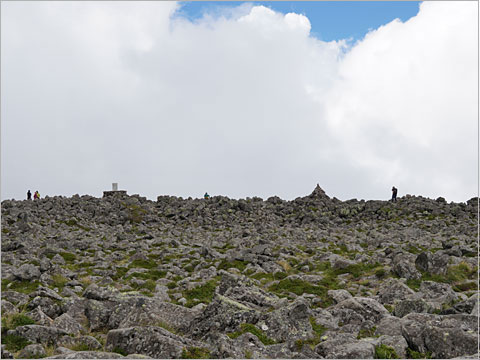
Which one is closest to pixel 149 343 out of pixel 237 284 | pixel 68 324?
pixel 68 324

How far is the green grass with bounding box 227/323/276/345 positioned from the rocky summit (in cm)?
6

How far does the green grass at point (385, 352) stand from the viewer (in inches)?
477

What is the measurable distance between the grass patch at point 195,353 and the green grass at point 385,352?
4.74 meters

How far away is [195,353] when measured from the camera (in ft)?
39.7

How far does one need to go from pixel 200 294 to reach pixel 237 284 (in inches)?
107

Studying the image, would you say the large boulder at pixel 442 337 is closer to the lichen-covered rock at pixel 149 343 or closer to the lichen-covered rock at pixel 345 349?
the lichen-covered rock at pixel 345 349

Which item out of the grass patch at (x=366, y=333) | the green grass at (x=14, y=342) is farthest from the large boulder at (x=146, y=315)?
the grass patch at (x=366, y=333)

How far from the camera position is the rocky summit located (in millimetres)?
12766

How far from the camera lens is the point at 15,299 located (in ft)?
58.9

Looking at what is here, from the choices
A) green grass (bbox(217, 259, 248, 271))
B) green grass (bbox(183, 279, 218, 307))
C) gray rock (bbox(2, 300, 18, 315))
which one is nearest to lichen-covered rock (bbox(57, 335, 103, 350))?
gray rock (bbox(2, 300, 18, 315))

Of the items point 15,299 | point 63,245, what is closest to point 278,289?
point 15,299

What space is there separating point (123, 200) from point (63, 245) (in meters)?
26.5

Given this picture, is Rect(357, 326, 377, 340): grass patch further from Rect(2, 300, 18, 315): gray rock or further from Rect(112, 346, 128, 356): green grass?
Rect(2, 300, 18, 315): gray rock

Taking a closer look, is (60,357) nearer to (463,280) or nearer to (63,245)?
(463,280)
